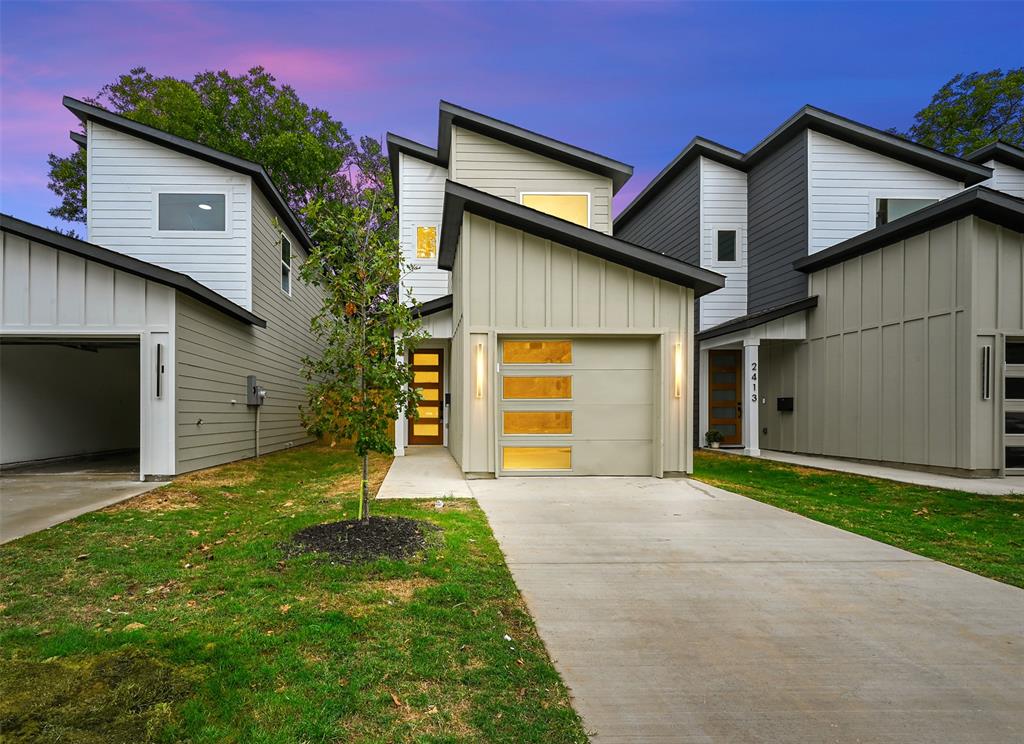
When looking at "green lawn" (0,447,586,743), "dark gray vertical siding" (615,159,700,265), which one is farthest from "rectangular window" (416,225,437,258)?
"green lawn" (0,447,586,743)

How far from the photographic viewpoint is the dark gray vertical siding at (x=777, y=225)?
510 inches

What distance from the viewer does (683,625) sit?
3.20 metres

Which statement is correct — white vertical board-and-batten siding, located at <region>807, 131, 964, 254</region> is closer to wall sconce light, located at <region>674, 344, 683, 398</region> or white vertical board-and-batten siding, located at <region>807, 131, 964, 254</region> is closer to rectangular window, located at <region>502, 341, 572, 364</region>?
wall sconce light, located at <region>674, 344, 683, 398</region>

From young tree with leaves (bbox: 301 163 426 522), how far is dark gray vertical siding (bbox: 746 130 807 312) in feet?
37.6

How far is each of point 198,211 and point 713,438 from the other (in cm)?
1365

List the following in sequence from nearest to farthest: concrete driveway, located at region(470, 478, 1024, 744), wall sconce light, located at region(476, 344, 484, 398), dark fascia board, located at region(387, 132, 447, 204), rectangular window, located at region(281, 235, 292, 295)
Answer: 1. concrete driveway, located at region(470, 478, 1024, 744)
2. wall sconce light, located at region(476, 344, 484, 398)
3. dark fascia board, located at region(387, 132, 447, 204)
4. rectangular window, located at region(281, 235, 292, 295)

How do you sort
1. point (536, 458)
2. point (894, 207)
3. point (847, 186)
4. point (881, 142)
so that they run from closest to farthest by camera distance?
point (536, 458) → point (881, 142) → point (847, 186) → point (894, 207)

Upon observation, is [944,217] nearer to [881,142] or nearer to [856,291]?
[856,291]

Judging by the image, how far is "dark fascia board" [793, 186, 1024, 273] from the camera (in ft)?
28.3

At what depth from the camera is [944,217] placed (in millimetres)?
9258

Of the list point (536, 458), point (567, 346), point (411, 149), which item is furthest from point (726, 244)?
point (536, 458)

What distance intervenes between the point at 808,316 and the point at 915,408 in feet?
11.0

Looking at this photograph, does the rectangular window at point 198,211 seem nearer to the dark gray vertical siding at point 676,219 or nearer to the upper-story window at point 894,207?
the dark gray vertical siding at point 676,219

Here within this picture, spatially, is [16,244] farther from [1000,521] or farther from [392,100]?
[392,100]
